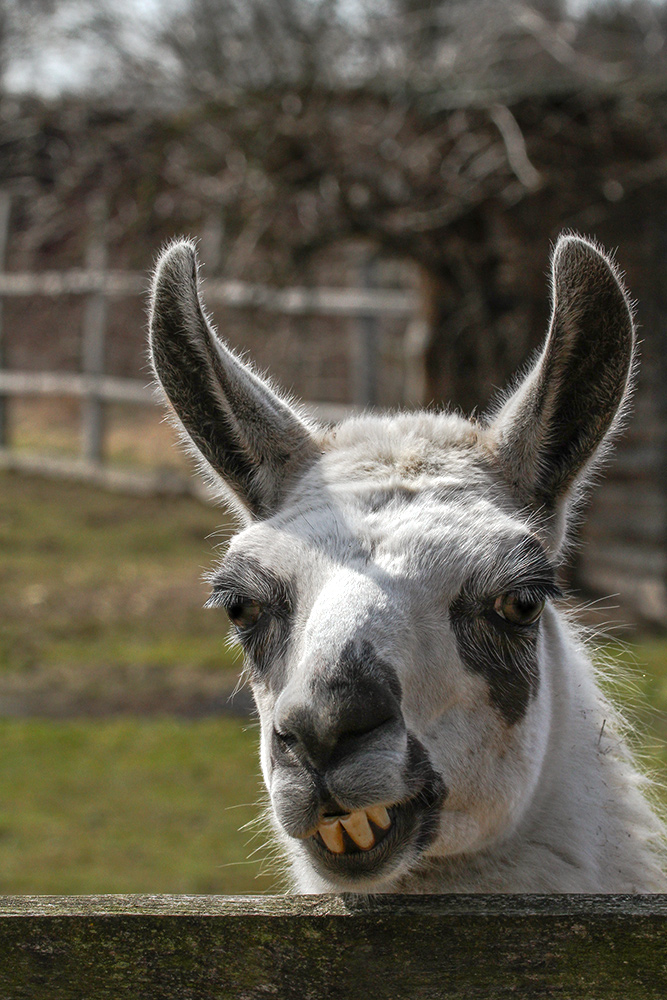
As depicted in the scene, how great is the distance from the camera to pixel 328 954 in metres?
1.66

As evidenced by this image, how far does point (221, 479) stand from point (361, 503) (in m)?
0.54

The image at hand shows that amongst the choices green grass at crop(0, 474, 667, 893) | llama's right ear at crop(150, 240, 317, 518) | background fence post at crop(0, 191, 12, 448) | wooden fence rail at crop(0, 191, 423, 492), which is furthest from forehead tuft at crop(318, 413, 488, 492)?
background fence post at crop(0, 191, 12, 448)

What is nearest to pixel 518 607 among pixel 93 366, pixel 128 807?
pixel 128 807

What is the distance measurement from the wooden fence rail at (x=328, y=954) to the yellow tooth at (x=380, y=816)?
0.40m

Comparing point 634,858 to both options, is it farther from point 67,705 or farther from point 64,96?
point 64,96

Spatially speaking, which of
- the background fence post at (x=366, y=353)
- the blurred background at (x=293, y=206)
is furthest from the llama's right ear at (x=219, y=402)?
the background fence post at (x=366, y=353)

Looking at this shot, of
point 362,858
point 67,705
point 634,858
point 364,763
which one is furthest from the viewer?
point 67,705

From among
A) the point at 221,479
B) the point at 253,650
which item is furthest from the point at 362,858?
the point at 221,479

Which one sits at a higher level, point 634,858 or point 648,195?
point 648,195

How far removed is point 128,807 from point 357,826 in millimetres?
5597

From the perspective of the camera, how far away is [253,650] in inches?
101

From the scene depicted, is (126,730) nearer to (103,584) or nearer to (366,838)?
(103,584)

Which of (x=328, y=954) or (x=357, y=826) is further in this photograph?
(x=357, y=826)

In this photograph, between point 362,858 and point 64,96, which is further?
point 64,96
